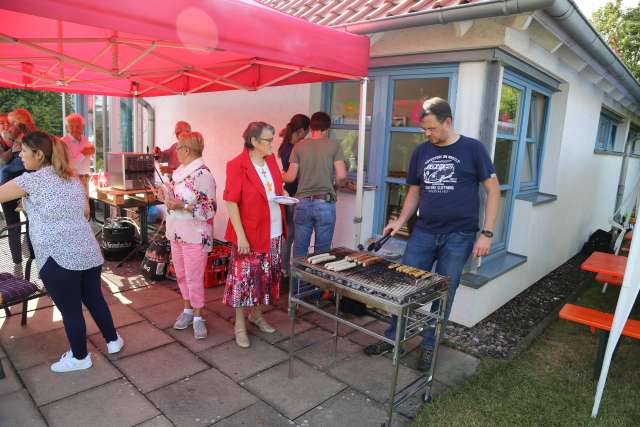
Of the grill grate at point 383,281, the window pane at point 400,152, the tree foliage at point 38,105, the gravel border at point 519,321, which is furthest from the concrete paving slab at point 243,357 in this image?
the tree foliage at point 38,105

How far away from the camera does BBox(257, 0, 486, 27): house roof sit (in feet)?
11.9

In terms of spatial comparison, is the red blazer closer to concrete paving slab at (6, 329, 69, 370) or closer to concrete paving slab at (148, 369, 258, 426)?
concrete paving slab at (148, 369, 258, 426)

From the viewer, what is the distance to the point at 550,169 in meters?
5.76

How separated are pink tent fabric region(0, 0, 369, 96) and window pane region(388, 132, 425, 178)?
3.19 ft

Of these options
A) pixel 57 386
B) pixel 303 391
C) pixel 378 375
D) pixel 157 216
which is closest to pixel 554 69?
pixel 378 375

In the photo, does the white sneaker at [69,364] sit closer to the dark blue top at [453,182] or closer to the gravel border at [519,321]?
the dark blue top at [453,182]

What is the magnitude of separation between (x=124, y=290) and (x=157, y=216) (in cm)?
309

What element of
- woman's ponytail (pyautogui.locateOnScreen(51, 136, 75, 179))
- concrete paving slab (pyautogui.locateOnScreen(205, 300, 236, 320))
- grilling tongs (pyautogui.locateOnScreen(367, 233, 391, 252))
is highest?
woman's ponytail (pyautogui.locateOnScreen(51, 136, 75, 179))

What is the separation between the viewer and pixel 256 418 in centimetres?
268

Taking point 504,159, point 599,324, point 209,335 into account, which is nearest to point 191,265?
point 209,335

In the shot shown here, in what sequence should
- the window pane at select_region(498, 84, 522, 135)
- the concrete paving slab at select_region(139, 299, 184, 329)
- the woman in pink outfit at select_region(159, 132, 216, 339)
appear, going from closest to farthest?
the woman in pink outfit at select_region(159, 132, 216, 339) → the concrete paving slab at select_region(139, 299, 184, 329) → the window pane at select_region(498, 84, 522, 135)

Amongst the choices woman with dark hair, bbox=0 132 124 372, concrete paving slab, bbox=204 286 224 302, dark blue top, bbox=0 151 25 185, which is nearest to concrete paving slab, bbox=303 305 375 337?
concrete paving slab, bbox=204 286 224 302

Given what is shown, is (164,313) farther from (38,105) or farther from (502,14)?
(38,105)

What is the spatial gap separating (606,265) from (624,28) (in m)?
23.5
